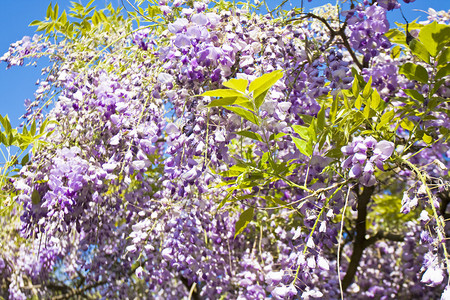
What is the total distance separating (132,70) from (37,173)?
636mm

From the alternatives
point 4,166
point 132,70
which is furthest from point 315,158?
point 4,166

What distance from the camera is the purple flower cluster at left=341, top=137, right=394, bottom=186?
123 cm

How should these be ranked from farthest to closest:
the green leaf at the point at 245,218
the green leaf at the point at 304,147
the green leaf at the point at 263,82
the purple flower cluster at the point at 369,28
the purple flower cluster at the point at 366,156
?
the purple flower cluster at the point at 369,28
the green leaf at the point at 245,218
the green leaf at the point at 304,147
the purple flower cluster at the point at 366,156
the green leaf at the point at 263,82

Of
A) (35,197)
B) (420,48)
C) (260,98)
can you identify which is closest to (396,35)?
(420,48)

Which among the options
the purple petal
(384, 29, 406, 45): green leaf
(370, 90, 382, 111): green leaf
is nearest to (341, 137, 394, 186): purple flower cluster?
the purple petal

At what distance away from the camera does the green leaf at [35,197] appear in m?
2.08

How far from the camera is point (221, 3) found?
1.87 m

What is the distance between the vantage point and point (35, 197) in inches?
A: 82.5

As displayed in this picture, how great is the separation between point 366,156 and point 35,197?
1.55 meters

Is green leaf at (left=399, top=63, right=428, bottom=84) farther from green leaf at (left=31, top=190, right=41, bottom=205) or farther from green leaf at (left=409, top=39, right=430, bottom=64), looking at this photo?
green leaf at (left=31, top=190, right=41, bottom=205)

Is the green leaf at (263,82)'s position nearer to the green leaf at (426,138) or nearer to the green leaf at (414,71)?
the green leaf at (414,71)

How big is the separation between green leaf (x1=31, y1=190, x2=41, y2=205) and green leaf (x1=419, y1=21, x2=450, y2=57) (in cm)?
172

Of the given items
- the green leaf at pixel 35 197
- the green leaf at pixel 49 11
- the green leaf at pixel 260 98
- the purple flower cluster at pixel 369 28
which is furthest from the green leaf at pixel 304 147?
the green leaf at pixel 49 11

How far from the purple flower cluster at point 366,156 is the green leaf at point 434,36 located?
370mm
